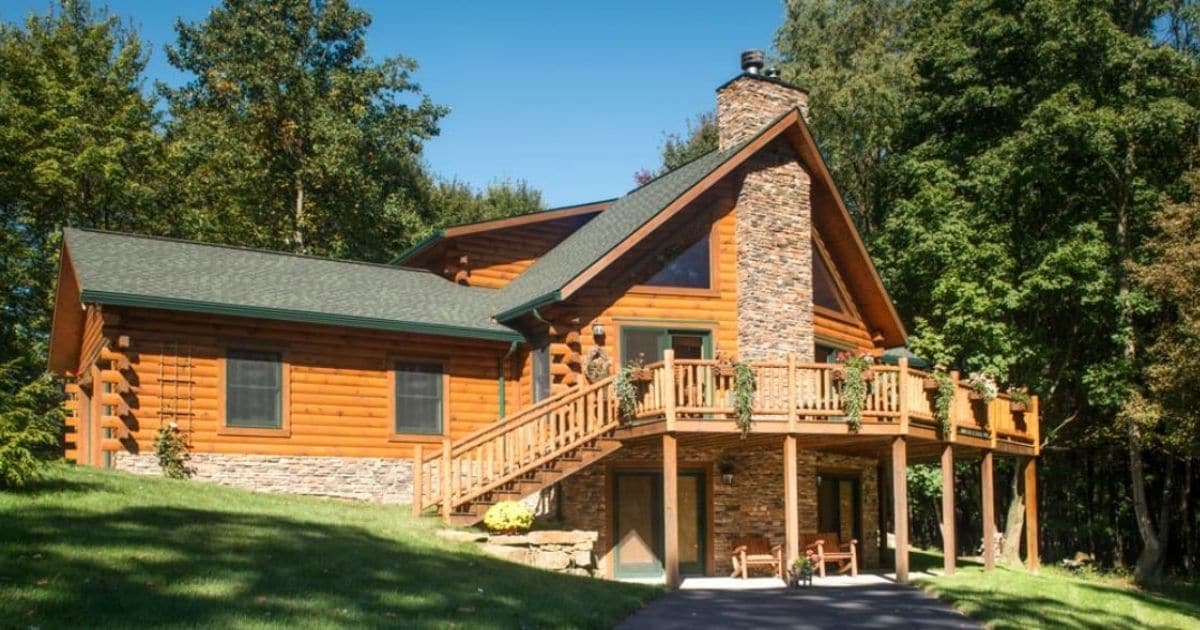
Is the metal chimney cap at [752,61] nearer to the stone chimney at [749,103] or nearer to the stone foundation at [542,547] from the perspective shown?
the stone chimney at [749,103]

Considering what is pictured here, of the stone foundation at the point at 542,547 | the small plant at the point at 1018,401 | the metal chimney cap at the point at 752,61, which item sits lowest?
the stone foundation at the point at 542,547

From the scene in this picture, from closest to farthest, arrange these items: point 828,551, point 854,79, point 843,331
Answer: point 828,551 → point 843,331 → point 854,79

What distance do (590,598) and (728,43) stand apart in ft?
101

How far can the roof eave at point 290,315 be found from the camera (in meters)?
18.6

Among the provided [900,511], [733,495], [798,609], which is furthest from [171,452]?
[900,511]

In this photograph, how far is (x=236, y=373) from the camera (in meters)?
20.3

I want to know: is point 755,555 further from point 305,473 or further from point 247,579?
point 247,579

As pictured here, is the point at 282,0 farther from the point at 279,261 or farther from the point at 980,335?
the point at 980,335

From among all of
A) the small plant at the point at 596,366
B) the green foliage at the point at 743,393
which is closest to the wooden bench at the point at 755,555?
the green foliage at the point at 743,393

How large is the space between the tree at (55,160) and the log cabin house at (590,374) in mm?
10490

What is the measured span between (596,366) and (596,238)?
151 inches

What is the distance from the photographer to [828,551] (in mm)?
21656

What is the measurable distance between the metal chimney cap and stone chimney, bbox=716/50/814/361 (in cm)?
37

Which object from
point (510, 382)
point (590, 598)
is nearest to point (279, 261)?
point (510, 382)
